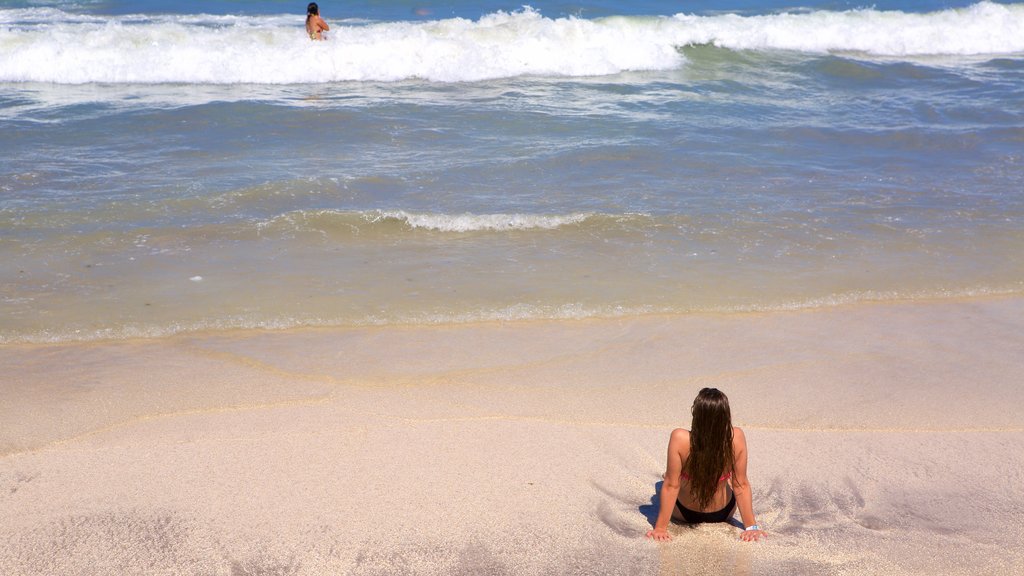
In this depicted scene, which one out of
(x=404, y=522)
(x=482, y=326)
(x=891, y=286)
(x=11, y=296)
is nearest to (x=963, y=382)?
(x=891, y=286)

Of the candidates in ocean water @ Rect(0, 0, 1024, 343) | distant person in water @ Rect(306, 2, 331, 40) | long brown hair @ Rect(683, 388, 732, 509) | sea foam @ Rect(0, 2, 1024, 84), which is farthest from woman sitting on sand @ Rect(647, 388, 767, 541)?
distant person in water @ Rect(306, 2, 331, 40)

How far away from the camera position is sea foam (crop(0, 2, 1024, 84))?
47.9 feet

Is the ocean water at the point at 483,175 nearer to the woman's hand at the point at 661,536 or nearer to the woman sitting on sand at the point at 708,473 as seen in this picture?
the woman sitting on sand at the point at 708,473

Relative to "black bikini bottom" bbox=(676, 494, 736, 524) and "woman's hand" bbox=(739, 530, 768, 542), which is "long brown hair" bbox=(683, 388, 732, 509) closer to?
"black bikini bottom" bbox=(676, 494, 736, 524)

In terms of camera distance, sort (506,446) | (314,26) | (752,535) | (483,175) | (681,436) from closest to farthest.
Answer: (752,535), (681,436), (506,446), (483,175), (314,26)

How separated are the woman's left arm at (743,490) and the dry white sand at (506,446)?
86mm

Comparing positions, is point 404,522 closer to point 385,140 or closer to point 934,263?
point 934,263

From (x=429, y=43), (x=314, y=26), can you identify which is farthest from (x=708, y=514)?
(x=314, y=26)

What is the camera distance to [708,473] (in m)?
3.74

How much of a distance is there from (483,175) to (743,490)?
233 inches

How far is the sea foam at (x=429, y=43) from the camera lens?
574 inches

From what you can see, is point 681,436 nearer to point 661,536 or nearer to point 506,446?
point 661,536

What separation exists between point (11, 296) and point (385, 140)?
5.08 m

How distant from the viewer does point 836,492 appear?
4.05 m
